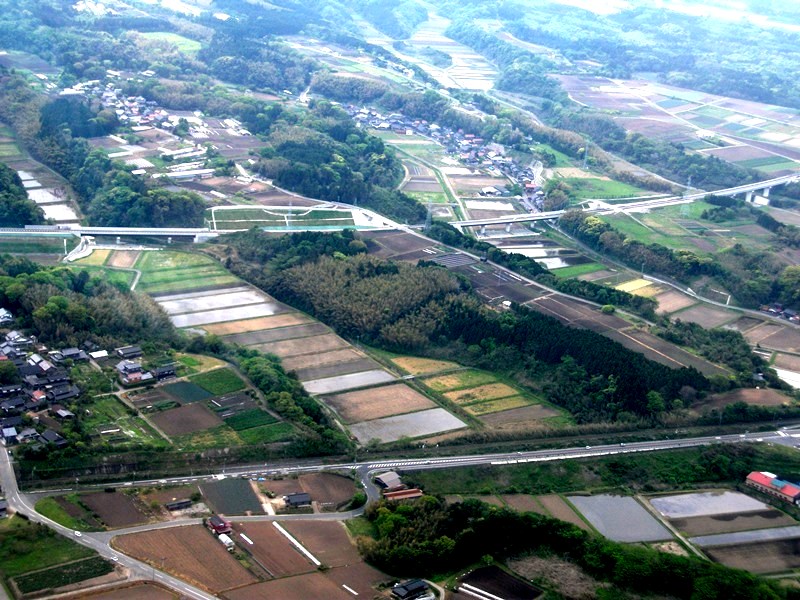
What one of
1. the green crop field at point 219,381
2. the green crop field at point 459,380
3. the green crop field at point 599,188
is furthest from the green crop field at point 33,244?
the green crop field at point 599,188

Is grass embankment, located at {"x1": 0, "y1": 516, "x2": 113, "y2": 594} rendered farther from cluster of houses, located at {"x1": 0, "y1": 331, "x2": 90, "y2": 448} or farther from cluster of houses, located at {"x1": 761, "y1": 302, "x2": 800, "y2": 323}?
cluster of houses, located at {"x1": 761, "y1": 302, "x2": 800, "y2": 323}

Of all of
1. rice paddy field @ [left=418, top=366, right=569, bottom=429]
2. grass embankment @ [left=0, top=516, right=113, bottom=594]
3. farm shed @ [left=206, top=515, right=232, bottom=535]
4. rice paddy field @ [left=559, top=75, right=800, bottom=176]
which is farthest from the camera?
rice paddy field @ [left=559, top=75, right=800, bottom=176]

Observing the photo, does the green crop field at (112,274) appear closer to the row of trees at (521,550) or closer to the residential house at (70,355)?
the residential house at (70,355)

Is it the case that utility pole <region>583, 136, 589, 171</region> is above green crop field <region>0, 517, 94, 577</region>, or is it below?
above

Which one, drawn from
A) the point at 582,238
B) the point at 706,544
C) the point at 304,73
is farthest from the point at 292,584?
the point at 304,73

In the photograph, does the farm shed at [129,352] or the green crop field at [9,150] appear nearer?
the farm shed at [129,352]

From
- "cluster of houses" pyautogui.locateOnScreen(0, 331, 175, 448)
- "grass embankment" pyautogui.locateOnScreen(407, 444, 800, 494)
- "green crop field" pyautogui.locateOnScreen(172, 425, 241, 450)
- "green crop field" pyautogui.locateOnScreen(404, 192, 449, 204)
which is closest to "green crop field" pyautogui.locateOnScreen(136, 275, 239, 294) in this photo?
"cluster of houses" pyautogui.locateOnScreen(0, 331, 175, 448)

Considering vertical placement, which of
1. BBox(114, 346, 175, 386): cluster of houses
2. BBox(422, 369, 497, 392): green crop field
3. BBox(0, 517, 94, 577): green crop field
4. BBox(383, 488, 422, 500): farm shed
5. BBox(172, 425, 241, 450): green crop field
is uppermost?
BBox(0, 517, 94, 577): green crop field
